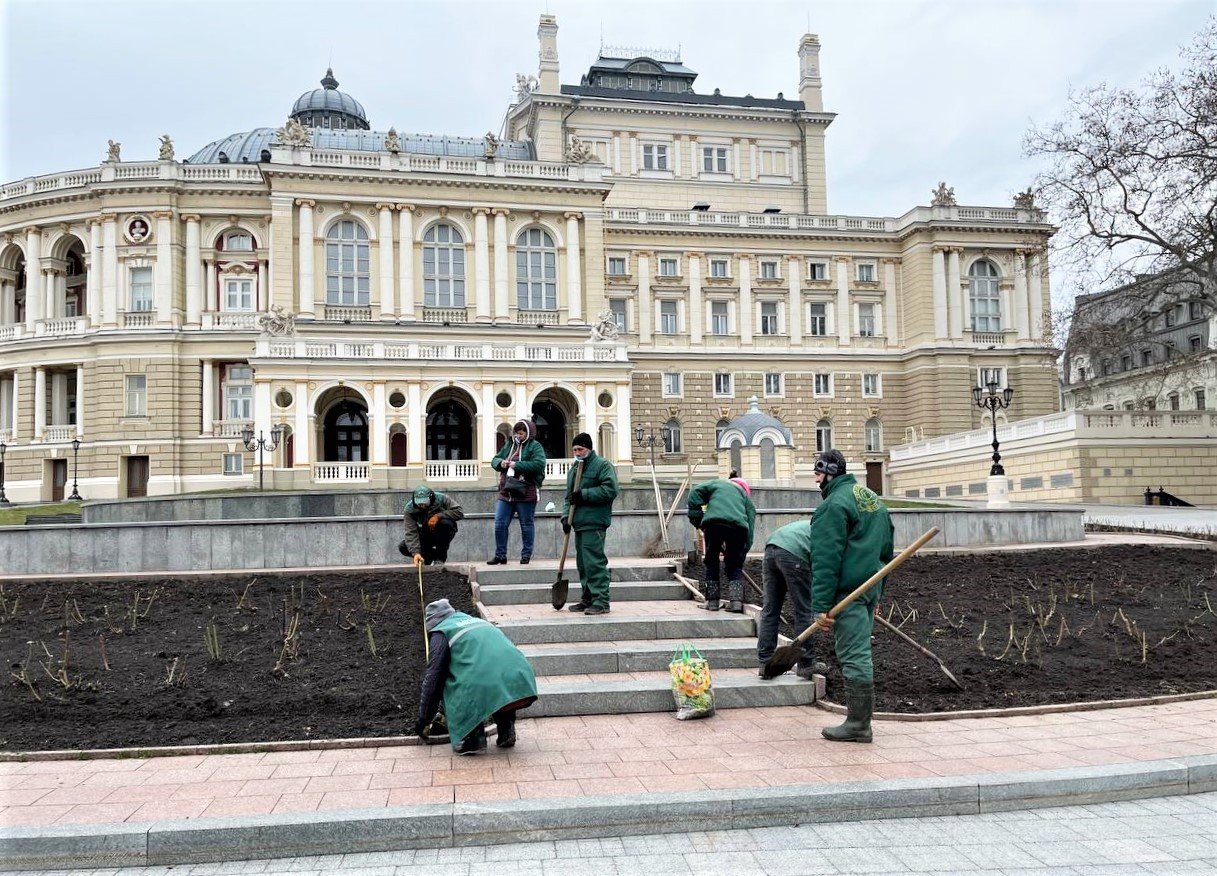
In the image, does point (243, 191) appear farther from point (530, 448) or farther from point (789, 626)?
point (789, 626)

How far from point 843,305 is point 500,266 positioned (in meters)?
22.8

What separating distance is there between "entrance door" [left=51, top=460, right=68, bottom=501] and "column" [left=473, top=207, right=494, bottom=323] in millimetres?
24094

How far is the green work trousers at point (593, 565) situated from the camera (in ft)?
35.7

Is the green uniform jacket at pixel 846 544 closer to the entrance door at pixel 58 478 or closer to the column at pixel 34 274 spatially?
the entrance door at pixel 58 478

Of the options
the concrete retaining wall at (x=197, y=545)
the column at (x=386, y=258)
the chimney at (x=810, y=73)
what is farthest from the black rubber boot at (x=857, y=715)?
the chimney at (x=810, y=73)

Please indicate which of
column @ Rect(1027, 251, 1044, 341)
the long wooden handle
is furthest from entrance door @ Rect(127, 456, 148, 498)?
column @ Rect(1027, 251, 1044, 341)

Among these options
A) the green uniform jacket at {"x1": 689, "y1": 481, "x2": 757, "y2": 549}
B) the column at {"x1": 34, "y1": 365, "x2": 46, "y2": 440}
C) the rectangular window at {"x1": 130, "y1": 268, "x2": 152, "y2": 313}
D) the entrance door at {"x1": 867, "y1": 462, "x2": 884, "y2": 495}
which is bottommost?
the entrance door at {"x1": 867, "y1": 462, "x2": 884, "y2": 495}

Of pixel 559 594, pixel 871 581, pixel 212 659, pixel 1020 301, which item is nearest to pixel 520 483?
pixel 559 594

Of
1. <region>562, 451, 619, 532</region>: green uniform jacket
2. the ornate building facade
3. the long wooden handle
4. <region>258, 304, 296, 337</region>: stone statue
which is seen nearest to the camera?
the long wooden handle

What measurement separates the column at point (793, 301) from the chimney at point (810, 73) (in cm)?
1310

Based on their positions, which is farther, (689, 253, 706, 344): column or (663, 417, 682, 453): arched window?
(689, 253, 706, 344): column

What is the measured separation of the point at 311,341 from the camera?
136ft

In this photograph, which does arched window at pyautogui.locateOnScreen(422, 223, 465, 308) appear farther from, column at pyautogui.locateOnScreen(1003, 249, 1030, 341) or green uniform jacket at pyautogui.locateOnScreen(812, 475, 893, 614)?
green uniform jacket at pyautogui.locateOnScreen(812, 475, 893, 614)

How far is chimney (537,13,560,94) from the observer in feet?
196
